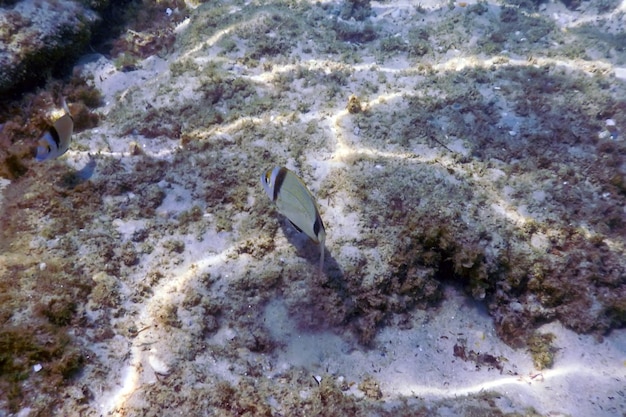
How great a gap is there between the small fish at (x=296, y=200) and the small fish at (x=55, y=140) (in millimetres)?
2278

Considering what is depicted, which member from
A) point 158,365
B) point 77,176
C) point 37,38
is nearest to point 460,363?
point 158,365

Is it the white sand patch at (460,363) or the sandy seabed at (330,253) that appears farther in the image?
the white sand patch at (460,363)

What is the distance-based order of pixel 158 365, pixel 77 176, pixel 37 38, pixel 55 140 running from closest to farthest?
pixel 158 365
pixel 55 140
pixel 77 176
pixel 37 38

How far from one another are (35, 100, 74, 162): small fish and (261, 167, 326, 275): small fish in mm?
2278

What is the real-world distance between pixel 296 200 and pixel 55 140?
264 centimetres

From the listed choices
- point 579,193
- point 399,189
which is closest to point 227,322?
point 399,189

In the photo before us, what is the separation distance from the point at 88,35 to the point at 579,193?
738cm

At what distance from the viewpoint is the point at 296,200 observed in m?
2.71

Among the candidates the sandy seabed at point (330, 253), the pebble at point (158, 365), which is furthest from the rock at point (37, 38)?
the pebble at point (158, 365)

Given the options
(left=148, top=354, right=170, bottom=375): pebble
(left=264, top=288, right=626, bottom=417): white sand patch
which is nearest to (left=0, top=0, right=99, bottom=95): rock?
(left=148, top=354, right=170, bottom=375): pebble

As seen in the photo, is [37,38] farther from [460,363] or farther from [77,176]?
[460,363]

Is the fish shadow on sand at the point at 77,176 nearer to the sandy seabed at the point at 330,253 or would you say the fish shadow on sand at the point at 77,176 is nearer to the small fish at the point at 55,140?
the sandy seabed at the point at 330,253

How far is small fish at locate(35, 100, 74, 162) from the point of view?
353 centimetres

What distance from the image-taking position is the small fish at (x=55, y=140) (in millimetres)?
3533
